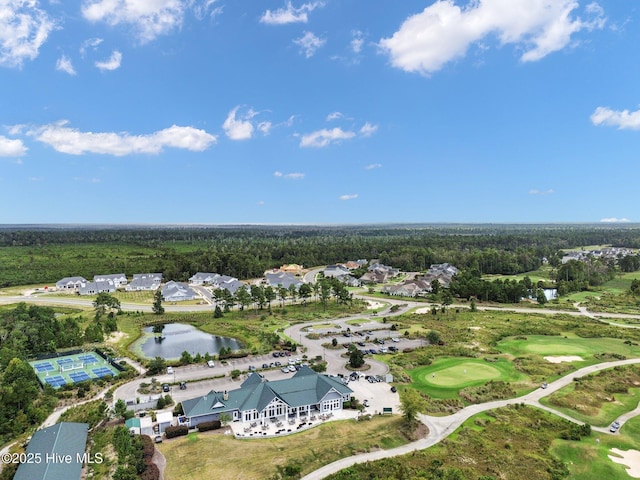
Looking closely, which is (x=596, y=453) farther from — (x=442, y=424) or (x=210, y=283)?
(x=210, y=283)

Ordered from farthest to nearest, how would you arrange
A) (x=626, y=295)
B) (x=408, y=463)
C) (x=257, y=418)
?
1. (x=626, y=295)
2. (x=257, y=418)
3. (x=408, y=463)

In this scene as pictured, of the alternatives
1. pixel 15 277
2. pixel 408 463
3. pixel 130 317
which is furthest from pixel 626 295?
pixel 15 277

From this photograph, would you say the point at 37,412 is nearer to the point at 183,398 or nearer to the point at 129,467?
the point at 183,398

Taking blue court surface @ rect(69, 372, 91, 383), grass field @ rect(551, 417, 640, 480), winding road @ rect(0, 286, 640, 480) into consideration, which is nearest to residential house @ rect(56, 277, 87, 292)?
winding road @ rect(0, 286, 640, 480)

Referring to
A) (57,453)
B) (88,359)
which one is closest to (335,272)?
(88,359)

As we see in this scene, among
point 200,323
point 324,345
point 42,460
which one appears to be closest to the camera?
point 42,460

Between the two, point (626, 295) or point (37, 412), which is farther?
point (626, 295)

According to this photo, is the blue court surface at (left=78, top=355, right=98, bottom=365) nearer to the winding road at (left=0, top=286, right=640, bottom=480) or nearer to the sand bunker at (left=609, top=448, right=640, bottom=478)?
the winding road at (left=0, top=286, right=640, bottom=480)

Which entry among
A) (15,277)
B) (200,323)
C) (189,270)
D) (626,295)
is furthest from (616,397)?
(15,277)
